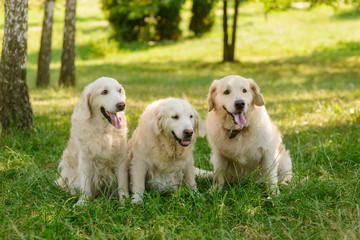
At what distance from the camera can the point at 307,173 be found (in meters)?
4.45

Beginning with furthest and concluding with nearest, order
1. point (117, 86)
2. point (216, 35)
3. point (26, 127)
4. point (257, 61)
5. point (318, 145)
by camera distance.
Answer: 1. point (216, 35)
2. point (257, 61)
3. point (26, 127)
4. point (318, 145)
5. point (117, 86)

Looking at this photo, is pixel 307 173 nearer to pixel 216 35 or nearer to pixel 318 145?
pixel 318 145

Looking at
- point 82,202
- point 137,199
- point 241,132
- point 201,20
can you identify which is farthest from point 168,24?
point 82,202

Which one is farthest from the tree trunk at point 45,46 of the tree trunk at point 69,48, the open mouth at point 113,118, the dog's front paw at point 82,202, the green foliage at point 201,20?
the green foliage at point 201,20

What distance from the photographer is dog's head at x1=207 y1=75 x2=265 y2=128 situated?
3.97 metres

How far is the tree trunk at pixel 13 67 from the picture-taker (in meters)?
5.59

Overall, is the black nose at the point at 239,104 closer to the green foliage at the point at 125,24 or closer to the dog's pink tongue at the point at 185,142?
the dog's pink tongue at the point at 185,142

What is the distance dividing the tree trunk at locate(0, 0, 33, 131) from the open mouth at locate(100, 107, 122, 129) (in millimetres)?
2225

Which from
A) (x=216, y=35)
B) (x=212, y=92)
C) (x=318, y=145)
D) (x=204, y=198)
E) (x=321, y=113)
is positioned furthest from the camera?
(x=216, y=35)

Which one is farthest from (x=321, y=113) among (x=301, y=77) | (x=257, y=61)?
(x=257, y=61)

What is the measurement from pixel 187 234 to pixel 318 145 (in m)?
2.89

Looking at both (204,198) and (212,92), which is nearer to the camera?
(204,198)

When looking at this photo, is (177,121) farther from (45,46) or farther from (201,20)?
(201,20)

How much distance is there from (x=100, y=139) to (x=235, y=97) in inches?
54.5
